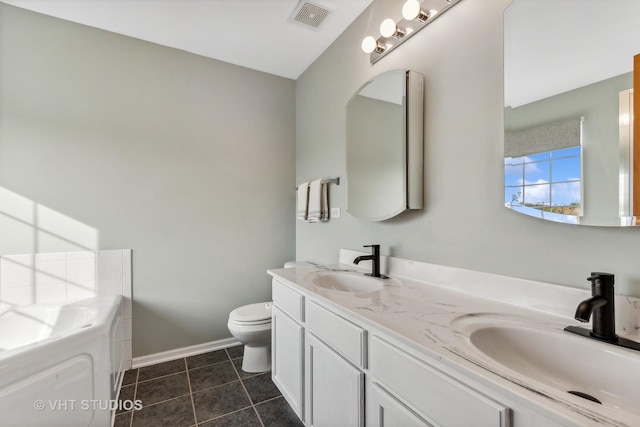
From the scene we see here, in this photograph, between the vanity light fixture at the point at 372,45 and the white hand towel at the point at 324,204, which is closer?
the vanity light fixture at the point at 372,45

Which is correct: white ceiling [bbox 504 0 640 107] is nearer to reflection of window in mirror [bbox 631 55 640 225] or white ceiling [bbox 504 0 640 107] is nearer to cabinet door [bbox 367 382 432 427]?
reflection of window in mirror [bbox 631 55 640 225]

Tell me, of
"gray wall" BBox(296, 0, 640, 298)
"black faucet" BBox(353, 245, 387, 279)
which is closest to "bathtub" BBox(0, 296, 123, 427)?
"black faucet" BBox(353, 245, 387, 279)

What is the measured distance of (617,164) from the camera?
2.75ft

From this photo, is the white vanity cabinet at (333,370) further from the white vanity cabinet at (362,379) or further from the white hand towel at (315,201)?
the white hand towel at (315,201)

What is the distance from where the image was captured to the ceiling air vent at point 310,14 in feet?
6.22

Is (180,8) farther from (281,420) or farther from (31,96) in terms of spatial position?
(281,420)

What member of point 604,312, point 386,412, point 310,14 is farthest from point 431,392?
point 310,14

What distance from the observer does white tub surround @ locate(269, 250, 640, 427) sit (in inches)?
23.0

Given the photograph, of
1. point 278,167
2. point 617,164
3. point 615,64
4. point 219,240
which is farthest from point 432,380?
point 278,167

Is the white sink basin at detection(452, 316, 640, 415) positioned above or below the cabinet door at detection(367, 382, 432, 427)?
above

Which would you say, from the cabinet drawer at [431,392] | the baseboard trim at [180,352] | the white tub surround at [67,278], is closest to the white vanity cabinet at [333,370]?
the cabinet drawer at [431,392]

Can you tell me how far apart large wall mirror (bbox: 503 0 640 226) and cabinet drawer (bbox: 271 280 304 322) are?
1070mm

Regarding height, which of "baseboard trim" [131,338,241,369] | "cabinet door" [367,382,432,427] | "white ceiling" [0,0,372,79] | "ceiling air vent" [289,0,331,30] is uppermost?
"white ceiling" [0,0,372,79]

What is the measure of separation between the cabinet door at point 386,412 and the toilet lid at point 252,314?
122 cm
